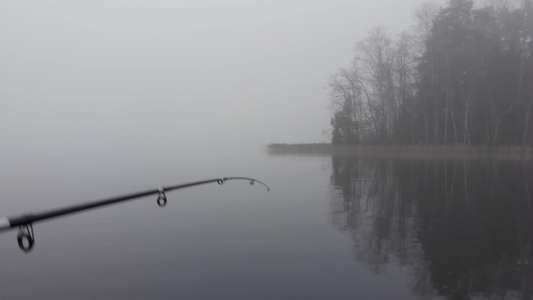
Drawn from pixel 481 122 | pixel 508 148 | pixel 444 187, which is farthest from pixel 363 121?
pixel 444 187

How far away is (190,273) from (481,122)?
44.0 metres

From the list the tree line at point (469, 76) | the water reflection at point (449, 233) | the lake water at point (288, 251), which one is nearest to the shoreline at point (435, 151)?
the tree line at point (469, 76)

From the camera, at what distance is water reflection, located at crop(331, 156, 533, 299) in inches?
260

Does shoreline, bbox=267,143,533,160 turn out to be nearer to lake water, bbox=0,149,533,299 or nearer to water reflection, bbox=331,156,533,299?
water reflection, bbox=331,156,533,299

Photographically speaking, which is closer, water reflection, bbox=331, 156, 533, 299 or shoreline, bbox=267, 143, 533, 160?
water reflection, bbox=331, 156, 533, 299

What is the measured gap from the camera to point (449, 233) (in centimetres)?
984

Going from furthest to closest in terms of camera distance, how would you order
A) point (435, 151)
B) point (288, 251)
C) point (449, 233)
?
point (435, 151)
point (449, 233)
point (288, 251)

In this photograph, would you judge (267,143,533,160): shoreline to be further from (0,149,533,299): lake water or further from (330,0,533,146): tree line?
(0,149,533,299): lake water

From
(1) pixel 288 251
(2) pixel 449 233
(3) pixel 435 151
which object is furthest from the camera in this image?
(3) pixel 435 151

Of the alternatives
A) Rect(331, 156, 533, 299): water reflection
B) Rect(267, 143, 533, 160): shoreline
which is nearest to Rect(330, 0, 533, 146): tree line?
Rect(267, 143, 533, 160): shoreline

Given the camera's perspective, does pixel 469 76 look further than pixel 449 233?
Yes

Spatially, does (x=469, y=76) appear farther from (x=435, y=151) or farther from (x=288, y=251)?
(x=288, y=251)

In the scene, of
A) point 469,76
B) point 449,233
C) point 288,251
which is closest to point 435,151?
point 469,76

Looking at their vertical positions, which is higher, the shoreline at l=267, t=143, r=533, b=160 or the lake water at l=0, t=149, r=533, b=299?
the shoreline at l=267, t=143, r=533, b=160
